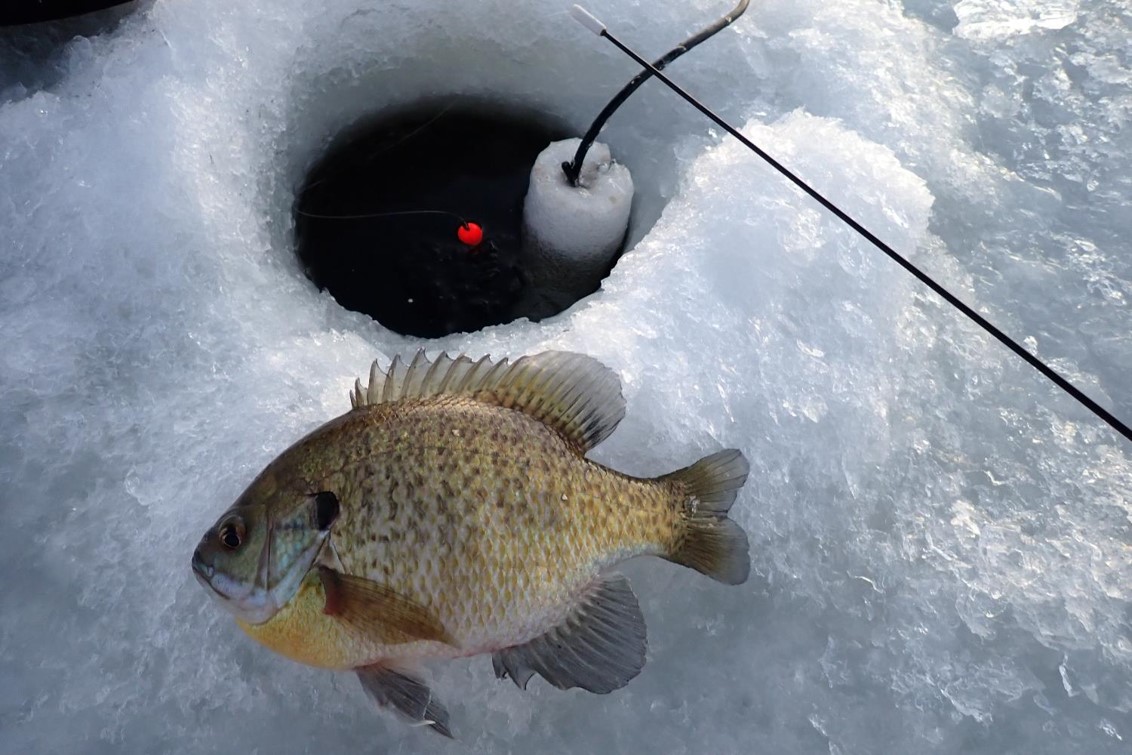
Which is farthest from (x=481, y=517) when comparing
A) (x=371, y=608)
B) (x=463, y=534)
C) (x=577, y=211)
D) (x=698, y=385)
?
(x=577, y=211)

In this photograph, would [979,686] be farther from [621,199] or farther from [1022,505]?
[621,199]

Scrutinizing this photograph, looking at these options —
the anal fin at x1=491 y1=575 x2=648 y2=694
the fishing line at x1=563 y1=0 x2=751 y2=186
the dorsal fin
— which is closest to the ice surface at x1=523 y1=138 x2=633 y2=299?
the fishing line at x1=563 y1=0 x2=751 y2=186

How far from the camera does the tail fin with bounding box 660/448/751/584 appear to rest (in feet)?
A: 2.65

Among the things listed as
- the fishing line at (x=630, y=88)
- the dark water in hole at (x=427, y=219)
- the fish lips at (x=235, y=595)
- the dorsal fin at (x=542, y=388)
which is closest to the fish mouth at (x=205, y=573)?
the fish lips at (x=235, y=595)

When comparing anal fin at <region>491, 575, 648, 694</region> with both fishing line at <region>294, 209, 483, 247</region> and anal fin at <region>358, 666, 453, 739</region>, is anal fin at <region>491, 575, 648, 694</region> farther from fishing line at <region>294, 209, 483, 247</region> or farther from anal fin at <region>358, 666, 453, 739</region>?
fishing line at <region>294, 209, 483, 247</region>

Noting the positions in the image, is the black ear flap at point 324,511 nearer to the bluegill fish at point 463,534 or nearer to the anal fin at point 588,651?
the bluegill fish at point 463,534

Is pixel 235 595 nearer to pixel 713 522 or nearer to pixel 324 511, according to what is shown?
pixel 324 511

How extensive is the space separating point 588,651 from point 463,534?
17 cm

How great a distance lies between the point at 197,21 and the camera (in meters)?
1.25

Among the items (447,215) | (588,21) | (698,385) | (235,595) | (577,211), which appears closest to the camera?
(235,595)

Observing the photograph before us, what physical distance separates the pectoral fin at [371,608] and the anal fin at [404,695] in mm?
40

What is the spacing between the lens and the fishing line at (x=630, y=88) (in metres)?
1.18

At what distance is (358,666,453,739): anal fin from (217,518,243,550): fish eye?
16 cm

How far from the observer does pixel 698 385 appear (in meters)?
0.99
